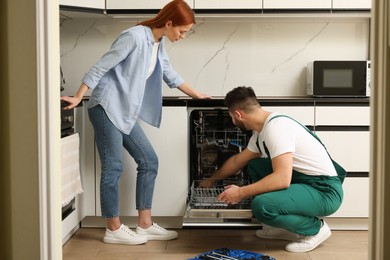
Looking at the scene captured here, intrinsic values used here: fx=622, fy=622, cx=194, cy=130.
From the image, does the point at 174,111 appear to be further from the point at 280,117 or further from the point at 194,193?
the point at 280,117

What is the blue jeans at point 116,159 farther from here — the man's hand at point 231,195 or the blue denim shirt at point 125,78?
the man's hand at point 231,195

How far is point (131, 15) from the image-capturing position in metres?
4.09

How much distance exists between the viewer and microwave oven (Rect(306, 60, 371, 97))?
4.04 metres

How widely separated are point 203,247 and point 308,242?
1.92 ft

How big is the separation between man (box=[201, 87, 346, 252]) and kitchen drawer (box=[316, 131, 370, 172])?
336 millimetres

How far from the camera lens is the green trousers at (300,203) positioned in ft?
10.6

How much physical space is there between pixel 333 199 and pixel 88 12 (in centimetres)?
190

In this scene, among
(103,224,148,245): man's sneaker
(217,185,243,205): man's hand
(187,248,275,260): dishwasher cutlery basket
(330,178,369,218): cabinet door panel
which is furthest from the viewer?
(330,178,369,218): cabinet door panel

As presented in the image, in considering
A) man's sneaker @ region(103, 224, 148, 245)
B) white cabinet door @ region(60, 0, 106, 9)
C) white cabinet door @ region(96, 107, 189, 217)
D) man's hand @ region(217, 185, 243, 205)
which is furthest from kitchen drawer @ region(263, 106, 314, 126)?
white cabinet door @ region(60, 0, 106, 9)

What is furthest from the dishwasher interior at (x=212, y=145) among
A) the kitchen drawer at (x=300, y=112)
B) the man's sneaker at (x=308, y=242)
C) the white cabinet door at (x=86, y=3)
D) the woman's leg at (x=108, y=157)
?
the white cabinet door at (x=86, y=3)

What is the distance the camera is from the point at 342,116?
384 centimetres

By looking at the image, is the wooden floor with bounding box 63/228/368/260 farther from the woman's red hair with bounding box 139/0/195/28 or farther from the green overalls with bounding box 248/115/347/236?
the woman's red hair with bounding box 139/0/195/28

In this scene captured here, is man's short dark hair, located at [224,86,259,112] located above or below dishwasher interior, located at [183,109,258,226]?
above

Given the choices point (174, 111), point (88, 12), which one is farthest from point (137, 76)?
point (88, 12)
